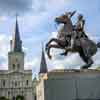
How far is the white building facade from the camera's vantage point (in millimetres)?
111812

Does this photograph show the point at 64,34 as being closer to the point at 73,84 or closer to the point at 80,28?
the point at 80,28

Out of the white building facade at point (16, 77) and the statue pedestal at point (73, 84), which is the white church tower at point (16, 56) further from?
the statue pedestal at point (73, 84)

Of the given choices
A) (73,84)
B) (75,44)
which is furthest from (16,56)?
(73,84)

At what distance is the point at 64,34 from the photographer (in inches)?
778

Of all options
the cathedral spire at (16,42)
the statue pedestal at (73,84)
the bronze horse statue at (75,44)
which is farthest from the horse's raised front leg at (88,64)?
the cathedral spire at (16,42)

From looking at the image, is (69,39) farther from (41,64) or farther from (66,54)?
(41,64)

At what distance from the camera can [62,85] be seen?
733 inches

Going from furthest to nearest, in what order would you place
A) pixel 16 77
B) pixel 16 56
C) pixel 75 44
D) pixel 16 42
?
1. pixel 16 77
2. pixel 16 56
3. pixel 16 42
4. pixel 75 44

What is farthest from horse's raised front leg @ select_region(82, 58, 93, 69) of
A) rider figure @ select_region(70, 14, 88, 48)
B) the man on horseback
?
rider figure @ select_region(70, 14, 88, 48)

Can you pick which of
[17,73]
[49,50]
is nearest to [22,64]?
[17,73]

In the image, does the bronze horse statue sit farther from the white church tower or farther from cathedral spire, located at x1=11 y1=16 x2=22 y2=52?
the white church tower

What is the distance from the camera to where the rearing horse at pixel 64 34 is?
19.6m

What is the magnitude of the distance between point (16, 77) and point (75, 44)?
94.8 m

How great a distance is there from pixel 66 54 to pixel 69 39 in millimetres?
775
